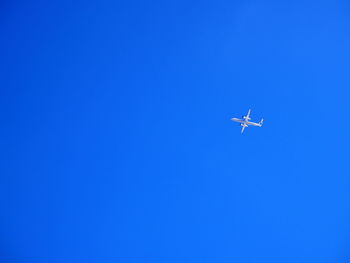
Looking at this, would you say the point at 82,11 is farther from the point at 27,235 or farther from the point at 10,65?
the point at 27,235

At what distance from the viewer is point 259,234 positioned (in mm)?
17531

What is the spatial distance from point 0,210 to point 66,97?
24.3 feet

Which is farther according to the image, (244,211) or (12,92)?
(244,211)

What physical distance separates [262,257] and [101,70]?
46.5ft

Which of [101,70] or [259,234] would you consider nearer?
[101,70]

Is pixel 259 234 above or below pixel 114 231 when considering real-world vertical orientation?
above

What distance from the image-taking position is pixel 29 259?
664 inches

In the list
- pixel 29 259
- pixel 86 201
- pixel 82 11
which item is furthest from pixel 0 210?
pixel 82 11

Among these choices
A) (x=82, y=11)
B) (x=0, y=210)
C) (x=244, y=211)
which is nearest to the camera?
(x=82, y=11)

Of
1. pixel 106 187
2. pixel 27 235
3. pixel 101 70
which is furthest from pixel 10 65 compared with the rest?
pixel 27 235

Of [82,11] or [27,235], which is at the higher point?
[82,11]

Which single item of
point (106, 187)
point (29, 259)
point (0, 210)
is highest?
point (106, 187)

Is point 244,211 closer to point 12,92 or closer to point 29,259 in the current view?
point 29,259

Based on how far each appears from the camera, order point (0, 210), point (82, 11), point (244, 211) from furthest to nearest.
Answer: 1. point (244, 211)
2. point (0, 210)
3. point (82, 11)
